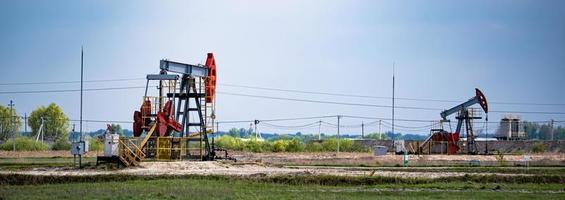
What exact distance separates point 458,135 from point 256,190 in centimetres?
4926

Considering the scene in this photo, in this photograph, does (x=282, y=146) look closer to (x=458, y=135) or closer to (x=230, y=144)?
(x=230, y=144)

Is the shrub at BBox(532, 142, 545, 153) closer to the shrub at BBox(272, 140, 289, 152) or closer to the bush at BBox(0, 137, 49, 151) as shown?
the shrub at BBox(272, 140, 289, 152)

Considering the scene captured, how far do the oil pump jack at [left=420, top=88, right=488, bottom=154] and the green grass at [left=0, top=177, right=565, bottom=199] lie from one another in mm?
41479

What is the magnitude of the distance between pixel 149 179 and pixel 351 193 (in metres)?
10.4

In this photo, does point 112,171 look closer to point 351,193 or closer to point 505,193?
point 351,193

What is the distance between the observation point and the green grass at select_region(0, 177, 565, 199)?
29859 millimetres

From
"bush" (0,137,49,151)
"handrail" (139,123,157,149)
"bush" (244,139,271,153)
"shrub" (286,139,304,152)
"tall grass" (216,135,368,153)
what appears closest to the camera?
"handrail" (139,123,157,149)

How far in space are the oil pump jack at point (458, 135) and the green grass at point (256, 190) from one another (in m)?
41.5

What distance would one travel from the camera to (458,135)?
79000 mm

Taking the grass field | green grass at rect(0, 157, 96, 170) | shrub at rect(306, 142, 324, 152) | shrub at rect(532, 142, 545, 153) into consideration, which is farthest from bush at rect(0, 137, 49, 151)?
shrub at rect(532, 142, 545, 153)

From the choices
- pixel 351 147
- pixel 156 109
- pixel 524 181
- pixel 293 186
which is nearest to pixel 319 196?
pixel 293 186

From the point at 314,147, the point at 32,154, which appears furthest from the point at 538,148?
the point at 32,154

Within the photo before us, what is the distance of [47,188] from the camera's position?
3347 cm

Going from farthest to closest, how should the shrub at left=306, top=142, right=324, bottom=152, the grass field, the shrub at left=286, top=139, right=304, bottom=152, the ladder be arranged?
the shrub at left=306, top=142, right=324, bottom=152 → the shrub at left=286, top=139, right=304, bottom=152 → the ladder → the grass field
